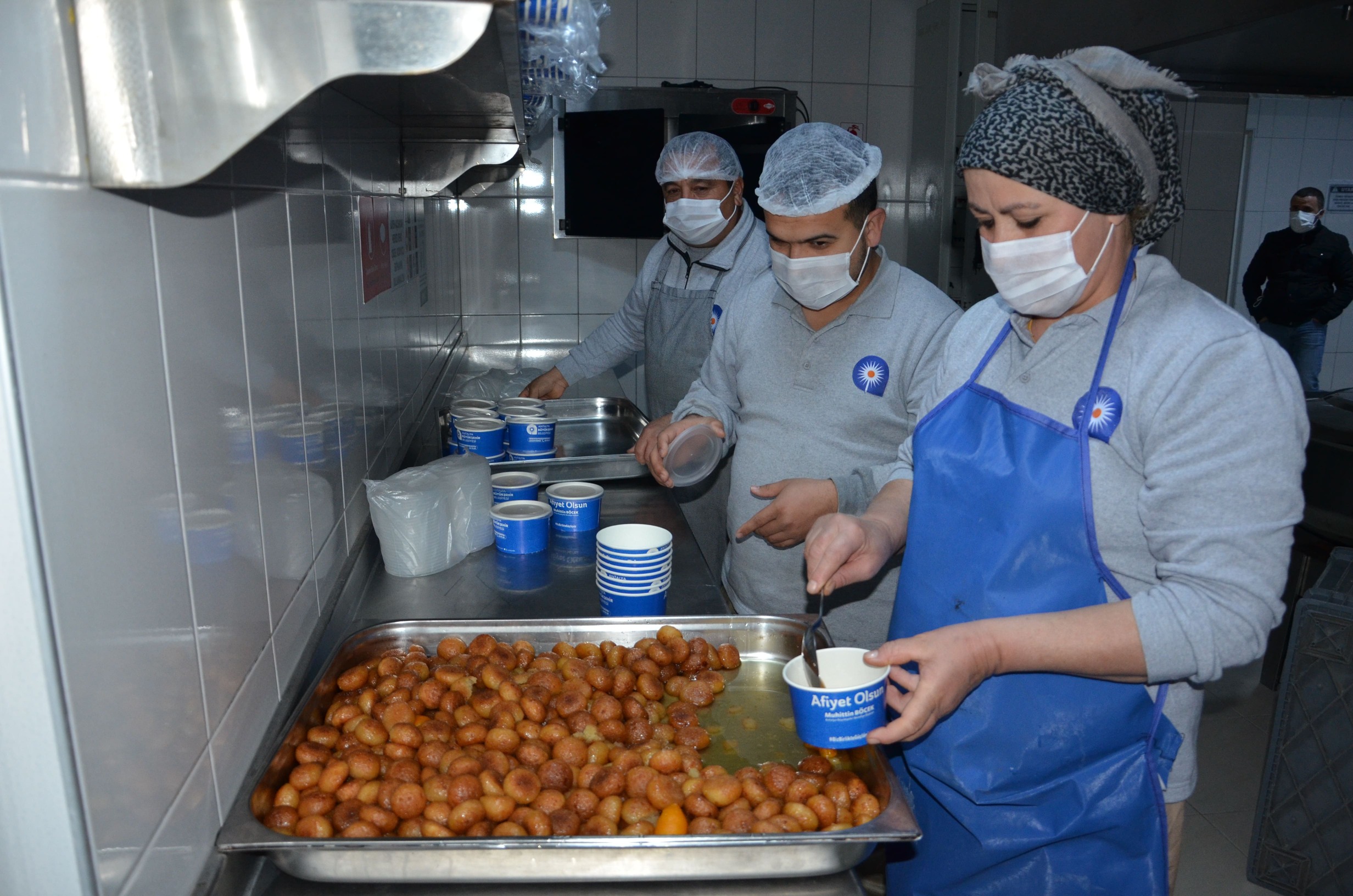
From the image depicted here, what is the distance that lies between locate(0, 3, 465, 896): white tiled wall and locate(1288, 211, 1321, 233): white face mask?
6124 millimetres

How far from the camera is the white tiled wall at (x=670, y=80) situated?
4.62 meters

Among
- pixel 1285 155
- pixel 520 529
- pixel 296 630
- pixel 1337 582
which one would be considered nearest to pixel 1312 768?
Answer: pixel 1337 582

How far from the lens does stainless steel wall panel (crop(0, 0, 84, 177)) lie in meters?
0.65

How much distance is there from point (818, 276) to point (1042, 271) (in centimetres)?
72

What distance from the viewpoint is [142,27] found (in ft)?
2.45

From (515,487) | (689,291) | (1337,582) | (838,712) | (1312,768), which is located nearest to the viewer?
(838,712)

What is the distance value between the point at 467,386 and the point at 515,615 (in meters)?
1.88

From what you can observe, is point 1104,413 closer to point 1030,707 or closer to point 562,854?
point 1030,707

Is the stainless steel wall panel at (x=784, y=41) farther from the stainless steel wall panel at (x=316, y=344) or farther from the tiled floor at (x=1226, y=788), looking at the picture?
the stainless steel wall panel at (x=316, y=344)

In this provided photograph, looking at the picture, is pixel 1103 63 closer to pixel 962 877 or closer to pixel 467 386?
pixel 962 877

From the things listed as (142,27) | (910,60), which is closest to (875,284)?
(142,27)

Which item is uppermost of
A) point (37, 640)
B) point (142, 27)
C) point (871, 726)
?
point (142, 27)

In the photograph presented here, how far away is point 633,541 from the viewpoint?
71.3 inches

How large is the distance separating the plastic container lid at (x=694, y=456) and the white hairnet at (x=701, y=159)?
1341 mm
